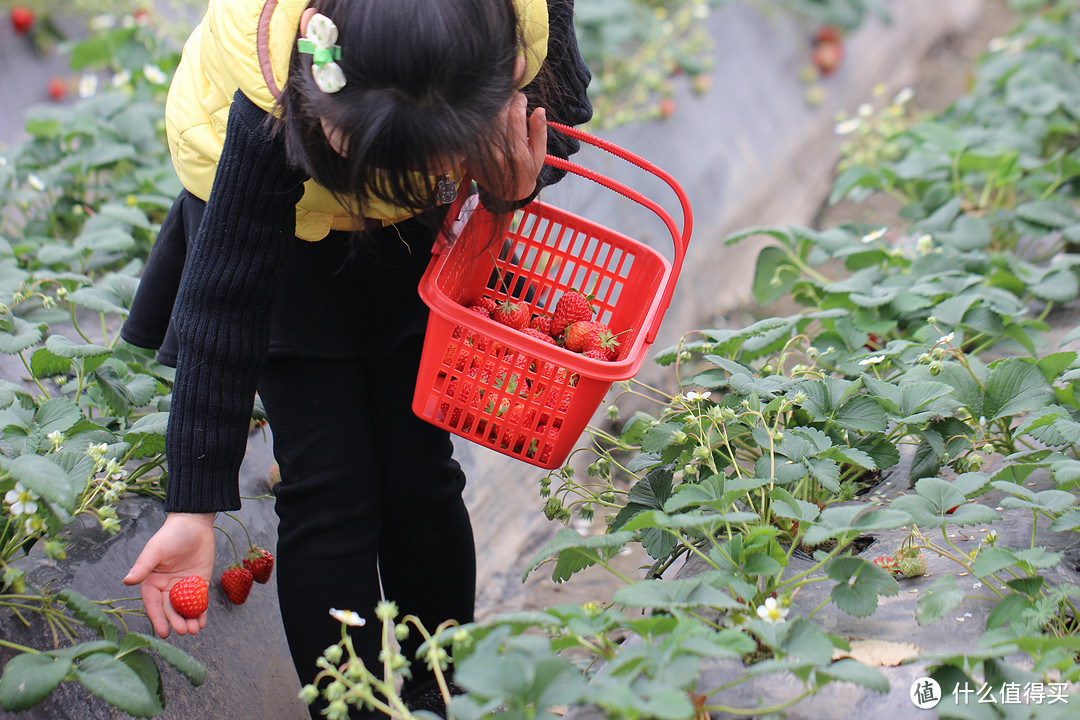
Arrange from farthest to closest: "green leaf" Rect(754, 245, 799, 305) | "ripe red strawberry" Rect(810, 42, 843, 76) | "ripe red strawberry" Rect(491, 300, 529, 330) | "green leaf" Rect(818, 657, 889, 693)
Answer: "ripe red strawberry" Rect(810, 42, 843, 76) → "green leaf" Rect(754, 245, 799, 305) → "ripe red strawberry" Rect(491, 300, 529, 330) → "green leaf" Rect(818, 657, 889, 693)

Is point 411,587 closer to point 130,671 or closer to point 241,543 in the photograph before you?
point 241,543

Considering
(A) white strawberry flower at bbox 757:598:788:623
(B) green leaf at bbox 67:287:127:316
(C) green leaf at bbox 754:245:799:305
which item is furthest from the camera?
(C) green leaf at bbox 754:245:799:305

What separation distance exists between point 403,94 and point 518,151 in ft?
0.60

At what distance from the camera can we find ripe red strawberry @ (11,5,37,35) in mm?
3328

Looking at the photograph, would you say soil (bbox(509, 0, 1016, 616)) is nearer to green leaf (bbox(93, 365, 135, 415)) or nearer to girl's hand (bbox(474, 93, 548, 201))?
girl's hand (bbox(474, 93, 548, 201))

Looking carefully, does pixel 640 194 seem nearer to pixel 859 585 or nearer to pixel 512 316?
pixel 512 316

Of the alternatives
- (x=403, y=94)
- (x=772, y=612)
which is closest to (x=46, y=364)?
(x=403, y=94)

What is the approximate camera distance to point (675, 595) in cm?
94

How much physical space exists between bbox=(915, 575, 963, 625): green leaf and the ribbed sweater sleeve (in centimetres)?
82

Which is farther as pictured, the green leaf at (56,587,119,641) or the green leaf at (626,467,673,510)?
the green leaf at (626,467,673,510)

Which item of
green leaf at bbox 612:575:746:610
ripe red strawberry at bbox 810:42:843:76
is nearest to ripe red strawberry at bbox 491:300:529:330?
green leaf at bbox 612:575:746:610

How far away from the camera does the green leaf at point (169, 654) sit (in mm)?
1003

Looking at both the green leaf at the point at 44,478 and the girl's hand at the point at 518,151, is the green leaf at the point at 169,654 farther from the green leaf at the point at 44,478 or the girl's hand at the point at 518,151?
the girl's hand at the point at 518,151

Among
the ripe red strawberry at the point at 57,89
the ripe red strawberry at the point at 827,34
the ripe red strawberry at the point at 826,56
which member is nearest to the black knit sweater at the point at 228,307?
the ripe red strawberry at the point at 57,89
